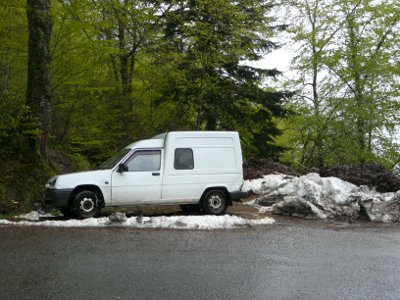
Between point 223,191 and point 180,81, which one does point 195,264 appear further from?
point 180,81

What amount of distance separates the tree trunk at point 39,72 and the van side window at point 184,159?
3998 mm

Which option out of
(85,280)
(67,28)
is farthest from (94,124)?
(85,280)

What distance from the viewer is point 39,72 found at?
13.0m

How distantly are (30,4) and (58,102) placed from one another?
11.7 ft

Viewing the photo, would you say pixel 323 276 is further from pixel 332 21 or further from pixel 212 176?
pixel 332 21

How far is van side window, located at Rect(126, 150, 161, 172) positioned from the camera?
1169 centimetres

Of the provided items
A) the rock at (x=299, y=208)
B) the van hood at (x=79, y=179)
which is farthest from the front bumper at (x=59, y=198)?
the rock at (x=299, y=208)

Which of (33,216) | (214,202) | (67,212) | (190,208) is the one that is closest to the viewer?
(67,212)

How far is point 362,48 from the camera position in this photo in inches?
1174

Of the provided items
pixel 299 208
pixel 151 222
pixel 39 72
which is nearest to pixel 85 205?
pixel 151 222

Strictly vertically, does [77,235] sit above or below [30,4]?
below

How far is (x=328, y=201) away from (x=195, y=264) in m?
7.70

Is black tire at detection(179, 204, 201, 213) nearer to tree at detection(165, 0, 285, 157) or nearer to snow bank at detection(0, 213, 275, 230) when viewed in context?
snow bank at detection(0, 213, 275, 230)

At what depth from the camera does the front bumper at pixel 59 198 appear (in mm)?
10719
